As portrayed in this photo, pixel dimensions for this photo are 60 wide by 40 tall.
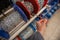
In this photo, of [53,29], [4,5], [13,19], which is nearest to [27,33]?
[13,19]

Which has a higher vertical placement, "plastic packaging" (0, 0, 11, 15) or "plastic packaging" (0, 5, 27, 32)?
"plastic packaging" (0, 0, 11, 15)

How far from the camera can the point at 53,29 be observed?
2600 millimetres

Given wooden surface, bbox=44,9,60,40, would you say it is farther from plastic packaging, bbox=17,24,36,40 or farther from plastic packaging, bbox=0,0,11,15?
plastic packaging, bbox=0,0,11,15

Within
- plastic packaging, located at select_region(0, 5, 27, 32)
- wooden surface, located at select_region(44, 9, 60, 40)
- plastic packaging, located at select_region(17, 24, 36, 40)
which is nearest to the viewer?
plastic packaging, located at select_region(0, 5, 27, 32)

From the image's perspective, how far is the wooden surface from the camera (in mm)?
2387

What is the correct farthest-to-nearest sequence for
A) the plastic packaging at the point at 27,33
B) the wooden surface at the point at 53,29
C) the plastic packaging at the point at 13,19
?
the wooden surface at the point at 53,29
the plastic packaging at the point at 27,33
the plastic packaging at the point at 13,19

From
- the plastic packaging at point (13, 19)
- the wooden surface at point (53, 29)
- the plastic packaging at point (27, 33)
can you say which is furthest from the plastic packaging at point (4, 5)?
the wooden surface at point (53, 29)

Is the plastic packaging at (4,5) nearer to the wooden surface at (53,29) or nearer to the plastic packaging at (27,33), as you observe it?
the plastic packaging at (27,33)

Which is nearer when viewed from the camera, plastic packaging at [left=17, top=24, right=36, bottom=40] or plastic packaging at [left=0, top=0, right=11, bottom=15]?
plastic packaging at [left=0, top=0, right=11, bottom=15]

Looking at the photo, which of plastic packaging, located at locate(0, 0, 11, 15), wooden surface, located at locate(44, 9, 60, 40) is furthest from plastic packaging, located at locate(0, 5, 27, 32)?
wooden surface, located at locate(44, 9, 60, 40)

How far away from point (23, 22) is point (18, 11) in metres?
0.17

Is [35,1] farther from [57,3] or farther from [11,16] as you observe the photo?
[57,3]

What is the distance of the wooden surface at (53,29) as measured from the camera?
7.83ft

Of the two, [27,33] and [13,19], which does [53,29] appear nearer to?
[27,33]
